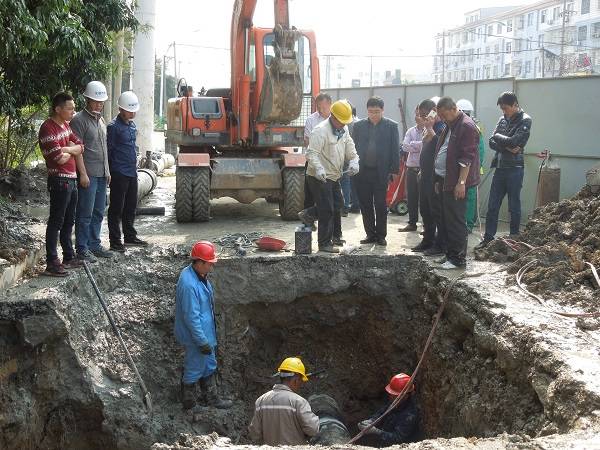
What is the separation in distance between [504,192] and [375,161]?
160cm

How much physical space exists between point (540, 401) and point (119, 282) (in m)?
4.68

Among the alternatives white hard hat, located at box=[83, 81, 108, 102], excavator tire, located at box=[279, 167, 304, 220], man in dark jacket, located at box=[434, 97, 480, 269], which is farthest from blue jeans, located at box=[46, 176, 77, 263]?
excavator tire, located at box=[279, 167, 304, 220]

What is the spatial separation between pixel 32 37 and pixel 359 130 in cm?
403

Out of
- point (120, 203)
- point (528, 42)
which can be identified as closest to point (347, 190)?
point (120, 203)

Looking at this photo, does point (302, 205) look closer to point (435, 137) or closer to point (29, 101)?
point (435, 137)

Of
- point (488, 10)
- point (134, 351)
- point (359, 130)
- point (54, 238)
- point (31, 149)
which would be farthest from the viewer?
point (488, 10)

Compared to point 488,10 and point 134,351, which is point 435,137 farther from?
point 488,10

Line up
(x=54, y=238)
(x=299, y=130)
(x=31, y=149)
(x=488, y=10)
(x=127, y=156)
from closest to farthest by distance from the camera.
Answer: (x=54, y=238), (x=127, y=156), (x=299, y=130), (x=31, y=149), (x=488, y=10)

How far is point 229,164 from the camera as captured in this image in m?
10.4

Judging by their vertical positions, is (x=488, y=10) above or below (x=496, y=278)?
above

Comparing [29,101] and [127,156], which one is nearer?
[127,156]

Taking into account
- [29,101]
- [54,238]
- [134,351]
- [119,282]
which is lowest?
[134,351]

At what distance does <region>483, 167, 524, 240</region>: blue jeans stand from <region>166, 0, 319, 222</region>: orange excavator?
299 centimetres

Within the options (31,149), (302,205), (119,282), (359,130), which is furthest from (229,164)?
(31,149)
